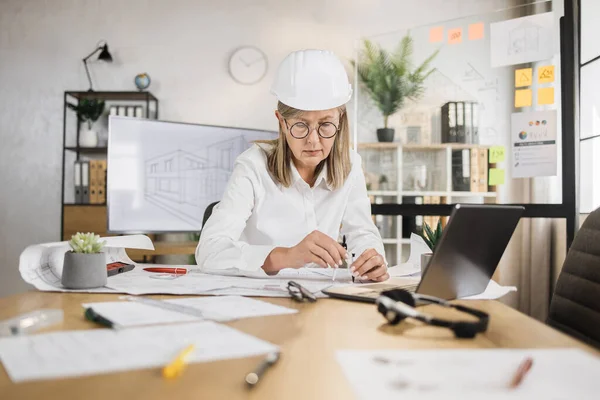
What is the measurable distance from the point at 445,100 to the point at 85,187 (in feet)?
9.16

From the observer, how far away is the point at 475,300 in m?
1.00

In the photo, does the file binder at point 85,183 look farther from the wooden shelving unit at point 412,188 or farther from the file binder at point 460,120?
the file binder at point 460,120

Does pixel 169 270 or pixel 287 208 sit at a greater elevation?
pixel 287 208

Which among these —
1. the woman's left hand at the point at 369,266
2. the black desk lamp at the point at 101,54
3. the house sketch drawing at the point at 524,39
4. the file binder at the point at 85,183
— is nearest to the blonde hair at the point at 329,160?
the woman's left hand at the point at 369,266

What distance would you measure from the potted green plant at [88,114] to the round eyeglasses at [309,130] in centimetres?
304

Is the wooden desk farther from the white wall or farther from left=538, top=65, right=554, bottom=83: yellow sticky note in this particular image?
the white wall

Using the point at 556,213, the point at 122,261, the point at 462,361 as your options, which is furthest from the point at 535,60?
the point at 462,361

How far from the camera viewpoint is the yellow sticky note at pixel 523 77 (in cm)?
270

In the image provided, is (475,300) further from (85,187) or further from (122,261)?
(85,187)

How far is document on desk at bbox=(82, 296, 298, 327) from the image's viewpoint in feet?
2.46

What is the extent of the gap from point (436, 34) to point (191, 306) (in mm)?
2620

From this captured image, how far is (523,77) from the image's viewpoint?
2709 mm

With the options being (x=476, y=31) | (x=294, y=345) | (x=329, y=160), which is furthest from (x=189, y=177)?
(x=294, y=345)

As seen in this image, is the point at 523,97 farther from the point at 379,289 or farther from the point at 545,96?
the point at 379,289
